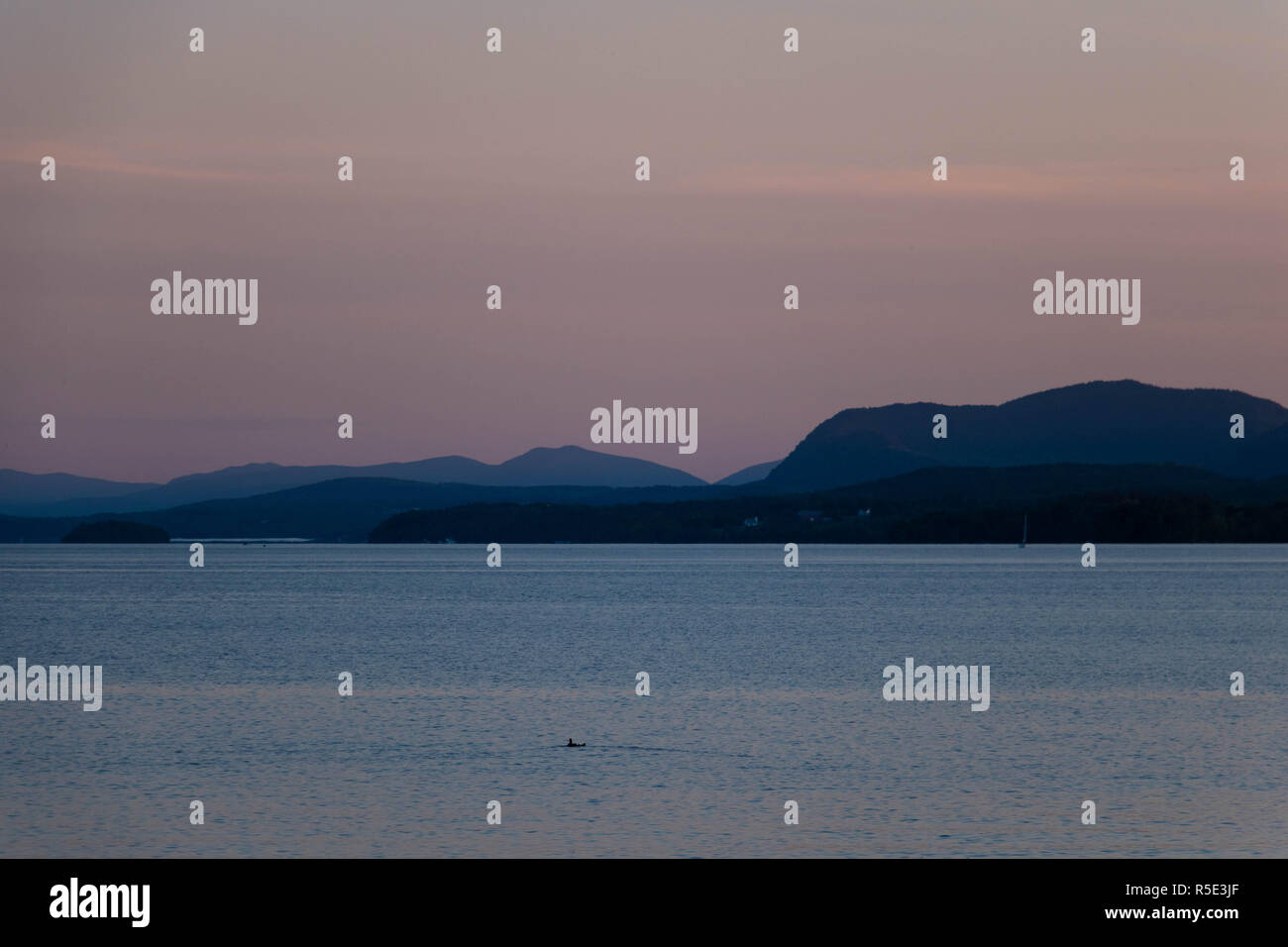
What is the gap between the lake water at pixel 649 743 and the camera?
29.8 m

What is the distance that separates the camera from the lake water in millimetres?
29797

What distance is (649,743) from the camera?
41875 millimetres

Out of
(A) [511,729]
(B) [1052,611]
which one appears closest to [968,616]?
(B) [1052,611]
